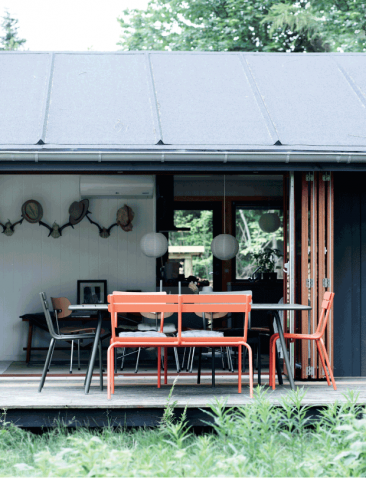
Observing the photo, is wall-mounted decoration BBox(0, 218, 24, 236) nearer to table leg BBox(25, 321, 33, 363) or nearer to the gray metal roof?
table leg BBox(25, 321, 33, 363)

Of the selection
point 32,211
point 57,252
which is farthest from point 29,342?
point 32,211

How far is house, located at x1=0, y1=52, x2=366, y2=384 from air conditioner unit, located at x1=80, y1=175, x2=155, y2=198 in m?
0.11

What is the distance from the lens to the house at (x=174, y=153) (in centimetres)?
581

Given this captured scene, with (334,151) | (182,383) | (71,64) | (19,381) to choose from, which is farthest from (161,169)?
(71,64)

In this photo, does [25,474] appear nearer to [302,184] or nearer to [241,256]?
[302,184]

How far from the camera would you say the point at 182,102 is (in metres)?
6.91

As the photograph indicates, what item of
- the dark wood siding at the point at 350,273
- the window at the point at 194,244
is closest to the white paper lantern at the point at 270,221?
the window at the point at 194,244

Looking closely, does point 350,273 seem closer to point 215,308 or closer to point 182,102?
point 215,308

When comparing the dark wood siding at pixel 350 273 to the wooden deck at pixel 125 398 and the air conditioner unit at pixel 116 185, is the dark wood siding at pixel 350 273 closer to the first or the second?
the wooden deck at pixel 125 398

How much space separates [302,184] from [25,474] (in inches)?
146

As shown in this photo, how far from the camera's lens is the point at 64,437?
4305mm

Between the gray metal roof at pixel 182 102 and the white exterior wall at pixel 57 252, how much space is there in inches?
65.4

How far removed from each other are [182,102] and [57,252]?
299cm

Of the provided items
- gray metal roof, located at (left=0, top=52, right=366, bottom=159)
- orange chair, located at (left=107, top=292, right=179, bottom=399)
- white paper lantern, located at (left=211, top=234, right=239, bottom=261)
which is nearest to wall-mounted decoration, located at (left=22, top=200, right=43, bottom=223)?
gray metal roof, located at (left=0, top=52, right=366, bottom=159)
